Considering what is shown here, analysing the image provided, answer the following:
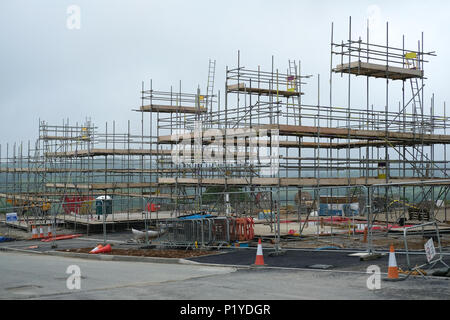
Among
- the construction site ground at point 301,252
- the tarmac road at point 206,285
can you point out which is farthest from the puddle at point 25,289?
the construction site ground at point 301,252

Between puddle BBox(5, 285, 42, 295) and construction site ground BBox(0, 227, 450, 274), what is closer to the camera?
puddle BBox(5, 285, 42, 295)

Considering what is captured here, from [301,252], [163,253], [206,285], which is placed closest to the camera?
[206,285]

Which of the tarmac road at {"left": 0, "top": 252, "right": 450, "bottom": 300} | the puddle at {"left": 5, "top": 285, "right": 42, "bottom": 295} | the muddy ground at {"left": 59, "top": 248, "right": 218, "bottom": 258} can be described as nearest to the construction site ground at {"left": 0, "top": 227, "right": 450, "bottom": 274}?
the muddy ground at {"left": 59, "top": 248, "right": 218, "bottom": 258}

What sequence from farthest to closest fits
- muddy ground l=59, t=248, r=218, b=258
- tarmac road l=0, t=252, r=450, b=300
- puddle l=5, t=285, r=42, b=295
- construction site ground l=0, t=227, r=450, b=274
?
muddy ground l=59, t=248, r=218, b=258, construction site ground l=0, t=227, r=450, b=274, puddle l=5, t=285, r=42, b=295, tarmac road l=0, t=252, r=450, b=300

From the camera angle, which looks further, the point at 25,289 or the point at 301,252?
the point at 301,252

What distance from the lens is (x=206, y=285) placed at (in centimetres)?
1202

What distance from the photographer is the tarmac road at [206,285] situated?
412 inches

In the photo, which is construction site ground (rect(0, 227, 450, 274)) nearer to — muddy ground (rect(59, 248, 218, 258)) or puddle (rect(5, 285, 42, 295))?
muddy ground (rect(59, 248, 218, 258))

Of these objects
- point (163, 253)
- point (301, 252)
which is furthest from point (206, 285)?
point (163, 253)

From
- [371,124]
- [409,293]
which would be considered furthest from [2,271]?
[371,124]

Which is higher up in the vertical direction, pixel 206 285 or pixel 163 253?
pixel 206 285

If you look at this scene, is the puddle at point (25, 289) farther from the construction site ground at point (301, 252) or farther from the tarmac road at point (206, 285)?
the construction site ground at point (301, 252)

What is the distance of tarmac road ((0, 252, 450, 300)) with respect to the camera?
1047 cm

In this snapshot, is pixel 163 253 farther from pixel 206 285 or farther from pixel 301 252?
pixel 206 285
